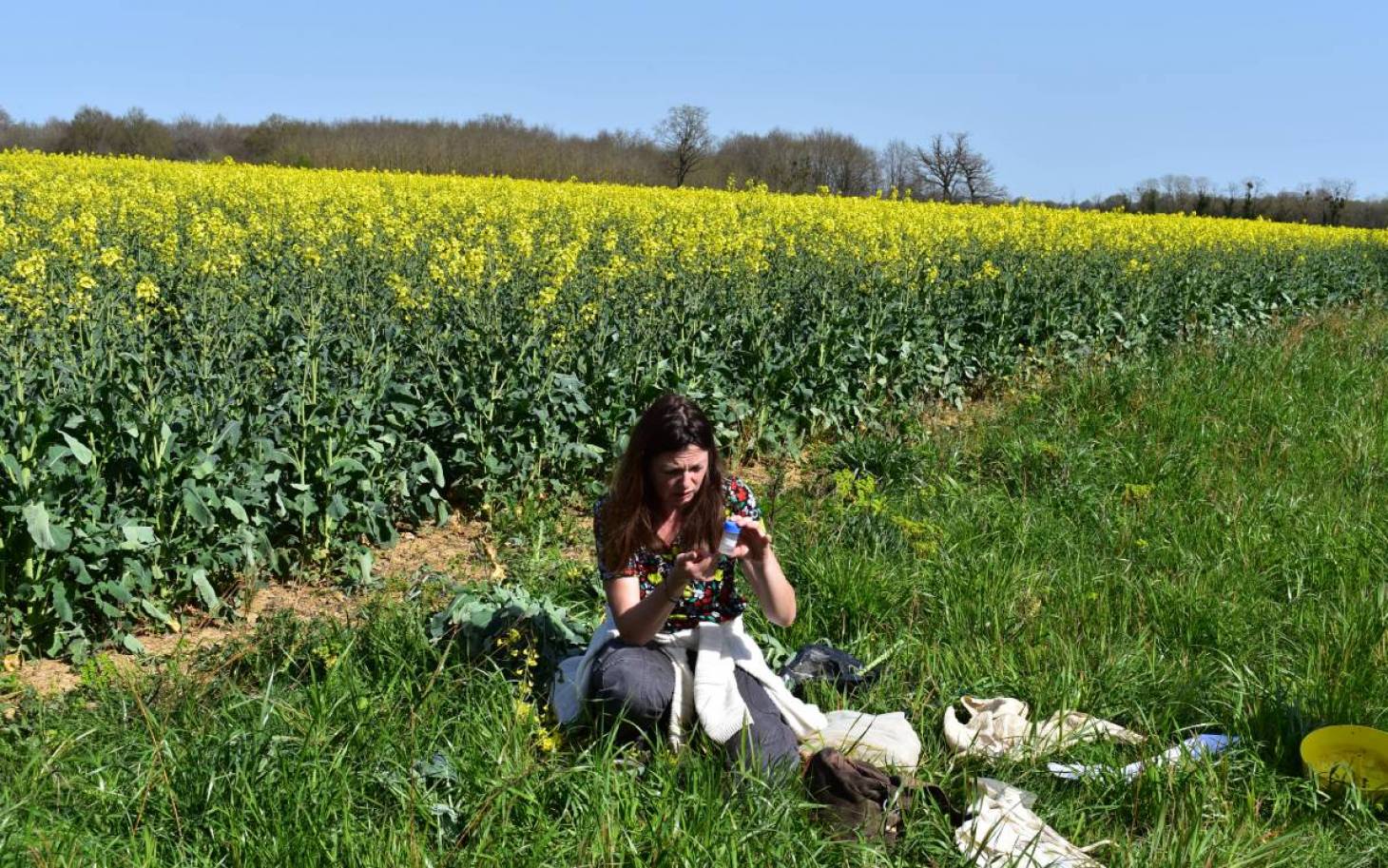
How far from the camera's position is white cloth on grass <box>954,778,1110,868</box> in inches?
113

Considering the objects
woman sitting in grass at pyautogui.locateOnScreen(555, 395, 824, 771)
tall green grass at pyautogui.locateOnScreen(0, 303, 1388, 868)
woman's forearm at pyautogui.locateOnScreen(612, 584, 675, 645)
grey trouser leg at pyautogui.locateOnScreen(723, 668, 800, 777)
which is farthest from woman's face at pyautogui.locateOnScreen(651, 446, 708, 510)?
tall green grass at pyautogui.locateOnScreen(0, 303, 1388, 868)

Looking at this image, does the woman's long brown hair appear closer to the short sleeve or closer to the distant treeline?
the short sleeve

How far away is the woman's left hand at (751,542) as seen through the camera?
125 inches

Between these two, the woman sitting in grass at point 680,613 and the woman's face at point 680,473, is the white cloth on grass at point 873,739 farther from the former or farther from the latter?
the woman's face at point 680,473

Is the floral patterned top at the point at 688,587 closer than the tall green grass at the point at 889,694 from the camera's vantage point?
No

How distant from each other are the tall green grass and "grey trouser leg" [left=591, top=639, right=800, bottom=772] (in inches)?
4.7

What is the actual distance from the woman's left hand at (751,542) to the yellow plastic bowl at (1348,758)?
5.74 feet

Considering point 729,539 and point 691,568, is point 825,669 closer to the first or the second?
Result: point 729,539

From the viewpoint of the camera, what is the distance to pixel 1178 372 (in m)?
9.20

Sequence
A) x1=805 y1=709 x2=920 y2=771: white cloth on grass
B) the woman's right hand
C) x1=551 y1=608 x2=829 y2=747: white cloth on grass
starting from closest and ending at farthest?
the woman's right hand
x1=551 y1=608 x2=829 y2=747: white cloth on grass
x1=805 y1=709 x2=920 y2=771: white cloth on grass

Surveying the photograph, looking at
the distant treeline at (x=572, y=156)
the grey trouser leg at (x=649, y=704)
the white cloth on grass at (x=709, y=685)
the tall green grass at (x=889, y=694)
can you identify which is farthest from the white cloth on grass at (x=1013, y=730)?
the distant treeline at (x=572, y=156)

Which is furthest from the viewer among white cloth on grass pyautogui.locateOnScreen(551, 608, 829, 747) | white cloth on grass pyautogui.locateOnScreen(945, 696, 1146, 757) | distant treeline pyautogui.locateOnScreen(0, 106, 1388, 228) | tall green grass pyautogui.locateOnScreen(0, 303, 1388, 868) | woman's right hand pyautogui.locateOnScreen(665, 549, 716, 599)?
distant treeline pyautogui.locateOnScreen(0, 106, 1388, 228)

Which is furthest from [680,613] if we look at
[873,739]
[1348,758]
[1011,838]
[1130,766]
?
[1348,758]

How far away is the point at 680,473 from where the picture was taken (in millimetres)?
3312
